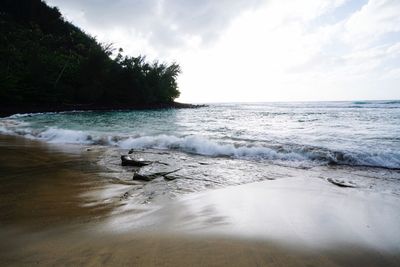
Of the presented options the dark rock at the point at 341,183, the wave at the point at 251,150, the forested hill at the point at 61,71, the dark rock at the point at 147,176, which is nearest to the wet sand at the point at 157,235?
the dark rock at the point at 341,183

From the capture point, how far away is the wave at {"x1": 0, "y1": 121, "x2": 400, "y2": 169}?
608cm

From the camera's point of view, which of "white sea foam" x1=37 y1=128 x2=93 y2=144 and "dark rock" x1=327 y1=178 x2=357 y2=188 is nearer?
"dark rock" x1=327 y1=178 x2=357 y2=188

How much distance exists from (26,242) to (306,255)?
7.86 feet

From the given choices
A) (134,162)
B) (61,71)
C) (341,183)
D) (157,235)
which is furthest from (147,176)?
(61,71)

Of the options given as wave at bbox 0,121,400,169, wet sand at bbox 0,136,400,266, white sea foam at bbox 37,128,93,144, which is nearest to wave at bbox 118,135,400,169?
wave at bbox 0,121,400,169

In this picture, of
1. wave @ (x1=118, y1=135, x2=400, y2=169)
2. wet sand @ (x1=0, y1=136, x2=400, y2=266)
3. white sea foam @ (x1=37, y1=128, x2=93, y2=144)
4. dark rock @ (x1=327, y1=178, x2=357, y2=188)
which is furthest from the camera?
white sea foam @ (x1=37, y1=128, x2=93, y2=144)

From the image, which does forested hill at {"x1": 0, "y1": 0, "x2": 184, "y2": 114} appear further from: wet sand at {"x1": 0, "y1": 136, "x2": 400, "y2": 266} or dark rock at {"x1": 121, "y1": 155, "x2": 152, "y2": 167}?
wet sand at {"x1": 0, "y1": 136, "x2": 400, "y2": 266}

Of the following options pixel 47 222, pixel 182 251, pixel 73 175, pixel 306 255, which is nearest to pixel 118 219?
pixel 47 222

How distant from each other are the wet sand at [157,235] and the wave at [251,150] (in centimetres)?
298

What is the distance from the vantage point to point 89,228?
8.08 ft

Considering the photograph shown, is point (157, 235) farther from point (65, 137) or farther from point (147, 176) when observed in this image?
Answer: point (65, 137)

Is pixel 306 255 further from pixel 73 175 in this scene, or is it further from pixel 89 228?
pixel 73 175

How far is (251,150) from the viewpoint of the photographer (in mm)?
7121

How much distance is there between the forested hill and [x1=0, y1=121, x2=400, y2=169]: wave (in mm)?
24322
